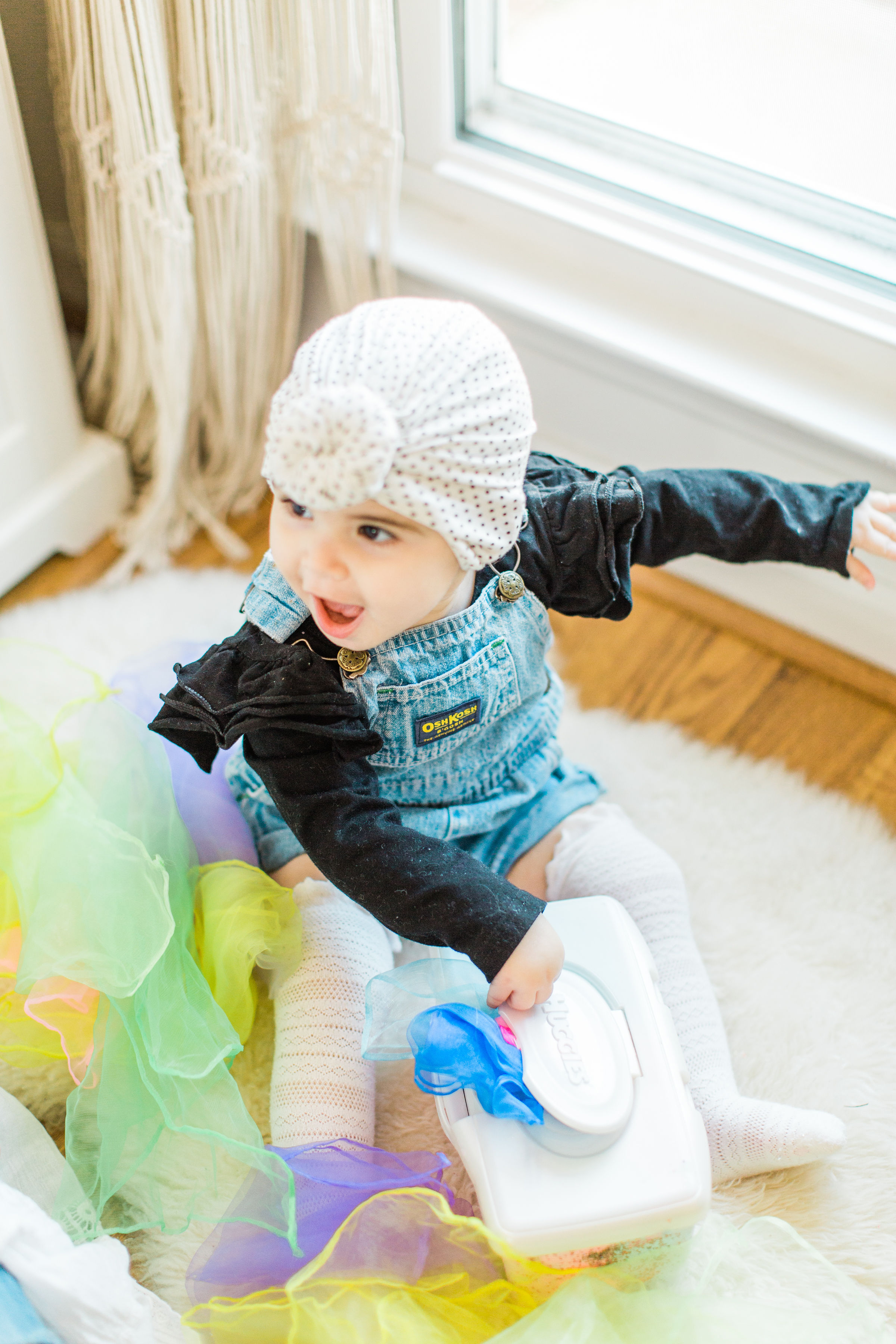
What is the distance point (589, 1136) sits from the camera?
2.65 feet

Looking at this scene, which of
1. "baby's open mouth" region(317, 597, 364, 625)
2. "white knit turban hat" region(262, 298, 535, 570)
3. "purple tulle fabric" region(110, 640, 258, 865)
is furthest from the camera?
"purple tulle fabric" region(110, 640, 258, 865)

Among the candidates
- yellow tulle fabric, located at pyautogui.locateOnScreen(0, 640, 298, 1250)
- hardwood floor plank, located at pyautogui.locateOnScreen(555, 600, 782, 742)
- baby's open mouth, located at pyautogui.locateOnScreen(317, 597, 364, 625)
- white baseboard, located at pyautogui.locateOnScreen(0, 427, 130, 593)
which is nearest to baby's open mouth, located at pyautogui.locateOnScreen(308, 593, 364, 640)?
baby's open mouth, located at pyautogui.locateOnScreen(317, 597, 364, 625)

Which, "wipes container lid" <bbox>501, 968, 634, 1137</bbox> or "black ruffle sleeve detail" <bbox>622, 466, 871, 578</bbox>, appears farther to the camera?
"black ruffle sleeve detail" <bbox>622, 466, 871, 578</bbox>

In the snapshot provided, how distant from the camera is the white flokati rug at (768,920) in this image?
3.01 ft

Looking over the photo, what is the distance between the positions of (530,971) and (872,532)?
0.45 m

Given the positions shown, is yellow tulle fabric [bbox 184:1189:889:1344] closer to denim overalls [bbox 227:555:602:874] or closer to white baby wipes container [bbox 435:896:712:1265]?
white baby wipes container [bbox 435:896:712:1265]

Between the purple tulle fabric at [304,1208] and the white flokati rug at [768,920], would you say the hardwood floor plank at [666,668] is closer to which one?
the white flokati rug at [768,920]

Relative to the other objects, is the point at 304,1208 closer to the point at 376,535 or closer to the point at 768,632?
the point at 376,535

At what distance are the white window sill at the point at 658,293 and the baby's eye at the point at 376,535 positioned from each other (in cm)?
55

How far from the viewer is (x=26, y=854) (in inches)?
34.5

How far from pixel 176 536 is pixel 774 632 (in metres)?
0.70

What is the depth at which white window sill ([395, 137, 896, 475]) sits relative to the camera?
1.11 meters

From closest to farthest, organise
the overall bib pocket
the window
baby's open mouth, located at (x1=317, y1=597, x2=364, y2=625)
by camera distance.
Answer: baby's open mouth, located at (x1=317, y1=597, x2=364, y2=625) < the overall bib pocket < the window

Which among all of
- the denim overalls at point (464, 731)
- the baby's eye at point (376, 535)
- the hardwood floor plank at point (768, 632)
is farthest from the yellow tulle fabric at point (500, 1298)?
the hardwood floor plank at point (768, 632)
